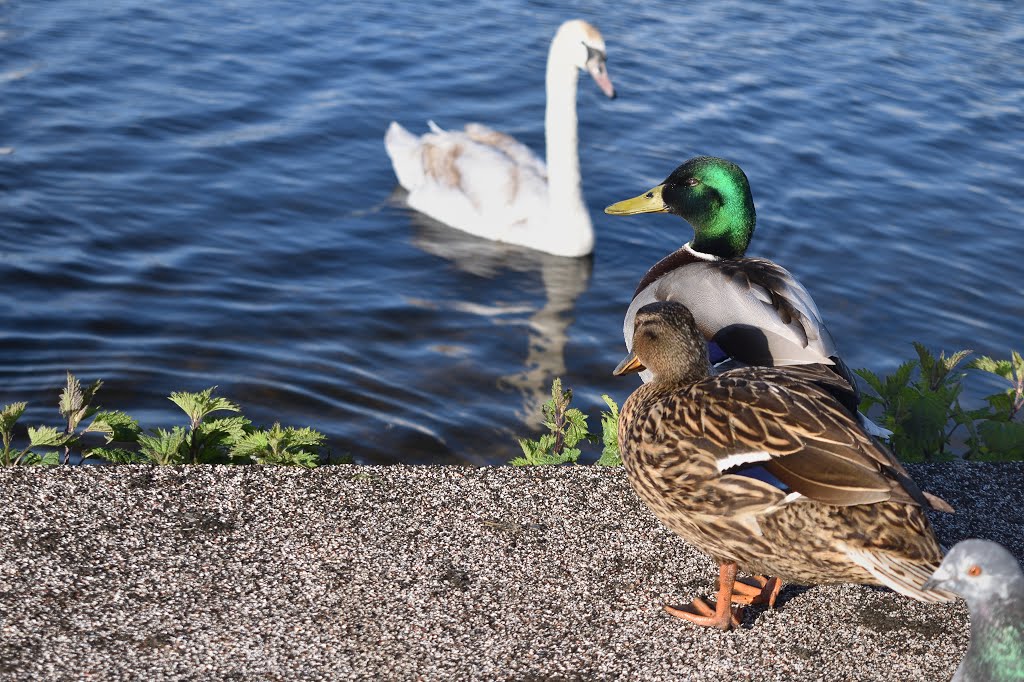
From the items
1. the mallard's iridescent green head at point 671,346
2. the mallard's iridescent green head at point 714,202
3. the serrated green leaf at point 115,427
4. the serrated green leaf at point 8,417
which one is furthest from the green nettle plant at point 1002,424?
the serrated green leaf at point 8,417

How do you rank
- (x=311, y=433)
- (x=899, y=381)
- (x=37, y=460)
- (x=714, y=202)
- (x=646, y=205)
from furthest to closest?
(x=646, y=205) < (x=714, y=202) < (x=899, y=381) < (x=311, y=433) < (x=37, y=460)

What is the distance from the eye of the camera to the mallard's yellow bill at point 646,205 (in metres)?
5.63

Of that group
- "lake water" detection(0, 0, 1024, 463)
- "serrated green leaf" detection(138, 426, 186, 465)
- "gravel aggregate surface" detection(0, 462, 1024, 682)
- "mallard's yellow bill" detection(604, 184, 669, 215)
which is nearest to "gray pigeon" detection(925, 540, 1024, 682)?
"gravel aggregate surface" detection(0, 462, 1024, 682)

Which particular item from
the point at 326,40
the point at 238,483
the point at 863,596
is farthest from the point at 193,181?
the point at 863,596

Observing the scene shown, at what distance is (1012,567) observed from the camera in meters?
2.34

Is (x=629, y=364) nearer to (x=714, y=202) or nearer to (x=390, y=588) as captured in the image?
(x=390, y=588)

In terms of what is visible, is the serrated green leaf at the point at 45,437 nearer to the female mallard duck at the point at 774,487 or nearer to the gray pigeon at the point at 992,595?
the female mallard duck at the point at 774,487

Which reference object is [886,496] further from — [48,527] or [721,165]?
[721,165]

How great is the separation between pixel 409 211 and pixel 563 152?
4.81ft

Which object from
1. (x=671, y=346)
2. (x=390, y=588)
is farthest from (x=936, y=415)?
(x=390, y=588)

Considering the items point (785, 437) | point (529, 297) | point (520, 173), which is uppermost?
point (785, 437)

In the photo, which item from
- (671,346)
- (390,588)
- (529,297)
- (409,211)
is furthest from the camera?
(409,211)

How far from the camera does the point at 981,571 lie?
233cm

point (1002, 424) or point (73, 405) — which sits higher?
point (73, 405)
